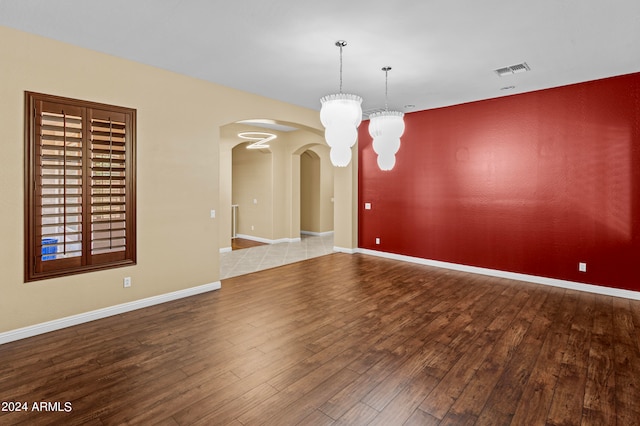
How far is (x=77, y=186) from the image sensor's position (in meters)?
3.52

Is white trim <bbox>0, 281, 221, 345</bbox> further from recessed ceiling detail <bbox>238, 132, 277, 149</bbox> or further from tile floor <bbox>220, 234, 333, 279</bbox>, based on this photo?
recessed ceiling detail <bbox>238, 132, 277, 149</bbox>

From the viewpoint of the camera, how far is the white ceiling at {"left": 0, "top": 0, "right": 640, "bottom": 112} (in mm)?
2801

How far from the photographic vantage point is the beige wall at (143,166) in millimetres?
3184

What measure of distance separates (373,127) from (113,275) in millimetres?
3603

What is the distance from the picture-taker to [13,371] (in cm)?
263

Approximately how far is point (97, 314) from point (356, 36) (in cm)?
417

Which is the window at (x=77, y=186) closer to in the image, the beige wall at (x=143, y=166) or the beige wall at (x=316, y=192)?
the beige wall at (x=143, y=166)

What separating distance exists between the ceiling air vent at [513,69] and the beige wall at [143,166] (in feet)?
11.3

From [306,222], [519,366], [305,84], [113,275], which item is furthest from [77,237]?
[306,222]

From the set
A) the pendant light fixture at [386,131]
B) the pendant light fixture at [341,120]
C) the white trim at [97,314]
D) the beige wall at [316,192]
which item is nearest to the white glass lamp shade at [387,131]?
the pendant light fixture at [386,131]

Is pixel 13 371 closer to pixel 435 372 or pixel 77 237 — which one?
pixel 77 237

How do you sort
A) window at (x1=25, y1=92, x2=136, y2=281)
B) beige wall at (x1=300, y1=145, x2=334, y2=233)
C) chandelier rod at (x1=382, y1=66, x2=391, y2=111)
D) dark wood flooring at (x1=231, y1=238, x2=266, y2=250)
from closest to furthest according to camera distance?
window at (x1=25, y1=92, x2=136, y2=281) < chandelier rod at (x1=382, y1=66, x2=391, y2=111) < dark wood flooring at (x1=231, y1=238, x2=266, y2=250) < beige wall at (x1=300, y1=145, x2=334, y2=233)

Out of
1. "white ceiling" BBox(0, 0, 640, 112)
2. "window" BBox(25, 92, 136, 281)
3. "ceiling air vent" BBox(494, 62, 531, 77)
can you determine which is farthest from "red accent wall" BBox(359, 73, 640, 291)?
"window" BBox(25, 92, 136, 281)

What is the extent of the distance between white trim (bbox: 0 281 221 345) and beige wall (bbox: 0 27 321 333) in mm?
52
